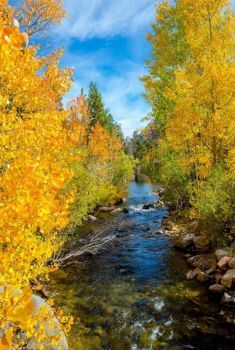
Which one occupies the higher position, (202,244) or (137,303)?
(202,244)

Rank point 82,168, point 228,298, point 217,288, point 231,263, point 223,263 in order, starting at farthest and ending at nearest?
point 82,168 → point 223,263 → point 231,263 → point 217,288 → point 228,298

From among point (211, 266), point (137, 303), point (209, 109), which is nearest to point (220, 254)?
point (211, 266)

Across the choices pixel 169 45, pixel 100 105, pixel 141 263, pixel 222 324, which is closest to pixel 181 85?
pixel 169 45

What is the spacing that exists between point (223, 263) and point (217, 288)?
1.19 metres

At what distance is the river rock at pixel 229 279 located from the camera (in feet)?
37.7

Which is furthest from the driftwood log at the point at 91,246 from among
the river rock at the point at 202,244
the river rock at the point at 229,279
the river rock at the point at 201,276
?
the river rock at the point at 229,279

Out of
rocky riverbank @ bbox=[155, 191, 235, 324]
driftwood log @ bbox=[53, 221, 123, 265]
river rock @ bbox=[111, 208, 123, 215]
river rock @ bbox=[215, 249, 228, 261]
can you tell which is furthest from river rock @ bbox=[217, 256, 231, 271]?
river rock @ bbox=[111, 208, 123, 215]

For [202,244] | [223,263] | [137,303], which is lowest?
[137,303]

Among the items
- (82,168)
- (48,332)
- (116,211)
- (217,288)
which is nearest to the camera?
(48,332)

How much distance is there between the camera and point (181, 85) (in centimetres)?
1669

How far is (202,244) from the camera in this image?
15922 millimetres

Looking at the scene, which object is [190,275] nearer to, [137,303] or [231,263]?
[231,263]

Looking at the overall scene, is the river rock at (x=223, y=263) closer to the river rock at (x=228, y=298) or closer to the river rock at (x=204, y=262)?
A: the river rock at (x=204, y=262)

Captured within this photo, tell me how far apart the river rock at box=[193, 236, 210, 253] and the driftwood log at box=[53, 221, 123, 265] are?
4.36m
